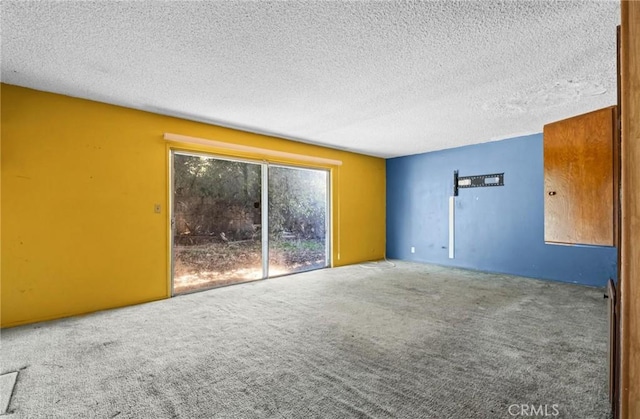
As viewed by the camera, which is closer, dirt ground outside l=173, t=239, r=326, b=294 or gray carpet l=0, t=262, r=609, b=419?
gray carpet l=0, t=262, r=609, b=419

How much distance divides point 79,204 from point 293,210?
3070 millimetres

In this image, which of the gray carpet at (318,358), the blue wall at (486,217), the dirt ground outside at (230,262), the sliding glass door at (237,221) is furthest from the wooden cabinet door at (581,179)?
the dirt ground outside at (230,262)

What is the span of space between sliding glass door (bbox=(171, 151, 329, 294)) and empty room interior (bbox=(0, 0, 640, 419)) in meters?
0.03

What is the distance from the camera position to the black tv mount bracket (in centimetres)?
534

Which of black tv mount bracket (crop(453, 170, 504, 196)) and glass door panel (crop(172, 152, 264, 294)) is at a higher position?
black tv mount bracket (crop(453, 170, 504, 196))

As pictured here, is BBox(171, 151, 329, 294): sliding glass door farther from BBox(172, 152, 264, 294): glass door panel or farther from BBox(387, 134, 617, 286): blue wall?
BBox(387, 134, 617, 286): blue wall

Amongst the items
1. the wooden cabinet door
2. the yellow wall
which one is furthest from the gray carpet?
the wooden cabinet door

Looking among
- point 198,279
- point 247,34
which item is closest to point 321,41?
point 247,34

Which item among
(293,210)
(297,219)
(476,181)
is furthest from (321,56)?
(476,181)

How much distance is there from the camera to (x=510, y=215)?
5219 mm

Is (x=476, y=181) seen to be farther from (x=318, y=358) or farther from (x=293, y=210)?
(x=318, y=358)

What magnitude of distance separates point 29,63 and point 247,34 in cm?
197

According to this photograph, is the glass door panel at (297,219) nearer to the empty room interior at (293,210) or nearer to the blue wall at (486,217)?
the empty room interior at (293,210)

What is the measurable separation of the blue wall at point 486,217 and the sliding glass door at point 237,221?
2296 mm
